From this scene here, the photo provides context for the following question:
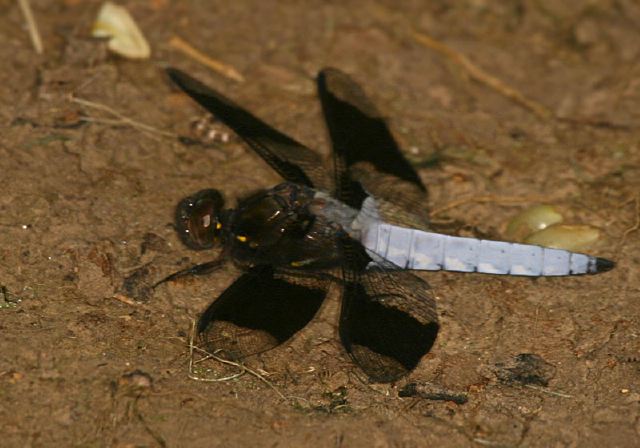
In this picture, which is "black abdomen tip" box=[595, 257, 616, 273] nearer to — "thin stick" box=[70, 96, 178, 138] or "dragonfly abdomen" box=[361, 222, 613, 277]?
"dragonfly abdomen" box=[361, 222, 613, 277]

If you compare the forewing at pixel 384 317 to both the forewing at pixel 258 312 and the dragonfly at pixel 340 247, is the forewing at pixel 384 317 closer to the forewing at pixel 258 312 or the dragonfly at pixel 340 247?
the dragonfly at pixel 340 247

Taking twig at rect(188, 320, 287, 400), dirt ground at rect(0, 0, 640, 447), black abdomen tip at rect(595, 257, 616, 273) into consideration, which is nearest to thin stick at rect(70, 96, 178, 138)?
dirt ground at rect(0, 0, 640, 447)

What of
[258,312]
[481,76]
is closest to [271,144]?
[258,312]

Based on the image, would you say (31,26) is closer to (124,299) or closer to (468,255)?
(124,299)

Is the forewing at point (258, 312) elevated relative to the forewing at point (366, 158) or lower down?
lower down

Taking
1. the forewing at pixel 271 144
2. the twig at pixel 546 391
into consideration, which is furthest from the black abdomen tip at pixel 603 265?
the forewing at pixel 271 144

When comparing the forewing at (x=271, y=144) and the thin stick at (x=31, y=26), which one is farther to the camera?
the thin stick at (x=31, y=26)
